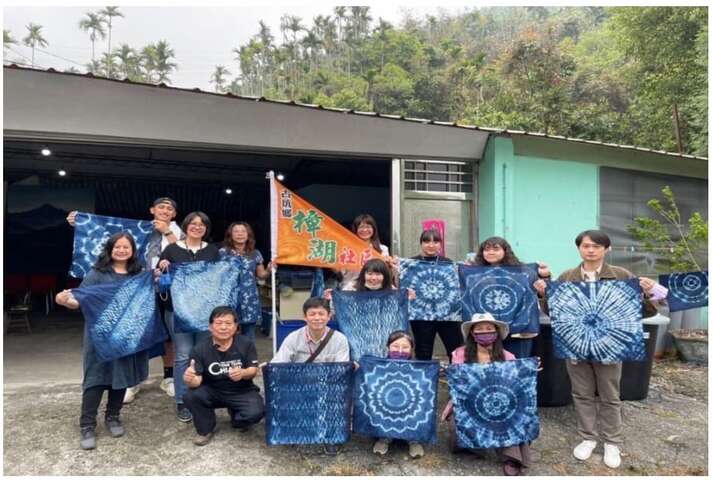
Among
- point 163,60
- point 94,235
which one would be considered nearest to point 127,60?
point 163,60

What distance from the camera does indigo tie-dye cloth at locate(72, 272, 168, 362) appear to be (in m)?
3.23

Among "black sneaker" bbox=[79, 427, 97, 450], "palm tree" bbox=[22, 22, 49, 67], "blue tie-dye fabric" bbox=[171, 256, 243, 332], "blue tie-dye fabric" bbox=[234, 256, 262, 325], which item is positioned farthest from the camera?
"palm tree" bbox=[22, 22, 49, 67]

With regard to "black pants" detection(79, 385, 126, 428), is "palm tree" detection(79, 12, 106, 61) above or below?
above

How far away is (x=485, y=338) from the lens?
10.2 feet

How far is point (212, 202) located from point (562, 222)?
8295 millimetres

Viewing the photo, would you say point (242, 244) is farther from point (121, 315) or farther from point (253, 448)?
point (253, 448)

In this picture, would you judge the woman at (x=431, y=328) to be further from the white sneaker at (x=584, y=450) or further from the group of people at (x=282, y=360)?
the white sneaker at (x=584, y=450)

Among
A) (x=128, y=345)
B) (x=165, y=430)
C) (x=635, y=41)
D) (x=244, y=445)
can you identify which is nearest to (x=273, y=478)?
(x=244, y=445)

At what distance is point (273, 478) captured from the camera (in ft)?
9.38

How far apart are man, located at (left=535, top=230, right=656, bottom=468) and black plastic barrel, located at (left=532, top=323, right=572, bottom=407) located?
2.55 feet

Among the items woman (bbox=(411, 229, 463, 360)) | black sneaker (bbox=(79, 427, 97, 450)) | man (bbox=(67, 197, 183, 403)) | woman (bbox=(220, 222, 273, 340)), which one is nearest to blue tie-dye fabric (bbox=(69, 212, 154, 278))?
man (bbox=(67, 197, 183, 403))

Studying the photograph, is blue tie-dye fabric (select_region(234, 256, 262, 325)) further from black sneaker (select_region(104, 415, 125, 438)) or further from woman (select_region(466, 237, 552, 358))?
woman (select_region(466, 237, 552, 358))

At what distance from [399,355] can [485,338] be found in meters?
0.56

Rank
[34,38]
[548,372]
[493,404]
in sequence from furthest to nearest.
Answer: [34,38]
[548,372]
[493,404]
